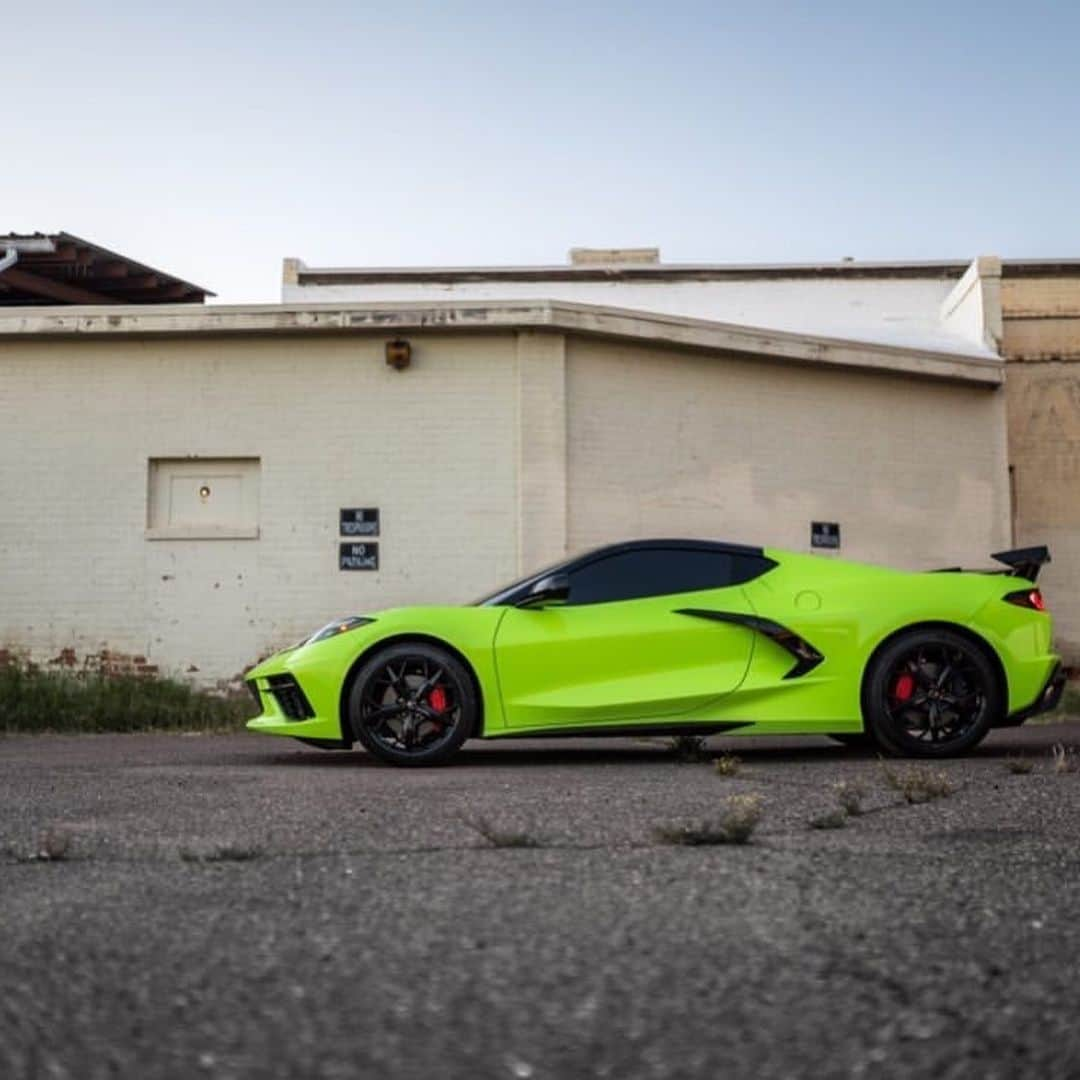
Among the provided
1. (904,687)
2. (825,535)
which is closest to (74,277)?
(825,535)

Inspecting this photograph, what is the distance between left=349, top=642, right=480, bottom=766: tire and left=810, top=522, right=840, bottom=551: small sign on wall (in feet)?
31.7

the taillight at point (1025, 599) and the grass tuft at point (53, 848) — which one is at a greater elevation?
the taillight at point (1025, 599)

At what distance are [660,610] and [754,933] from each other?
540 centimetres

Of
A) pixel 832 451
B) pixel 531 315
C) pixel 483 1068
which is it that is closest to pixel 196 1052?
pixel 483 1068

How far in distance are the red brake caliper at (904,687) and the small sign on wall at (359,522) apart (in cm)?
837

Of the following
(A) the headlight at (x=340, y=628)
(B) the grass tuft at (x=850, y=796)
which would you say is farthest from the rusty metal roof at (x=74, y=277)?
(B) the grass tuft at (x=850, y=796)

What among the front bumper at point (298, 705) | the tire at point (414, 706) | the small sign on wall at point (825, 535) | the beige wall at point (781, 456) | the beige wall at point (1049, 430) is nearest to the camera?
the tire at point (414, 706)

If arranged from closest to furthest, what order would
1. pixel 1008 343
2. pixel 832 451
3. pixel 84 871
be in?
pixel 84 871, pixel 832 451, pixel 1008 343

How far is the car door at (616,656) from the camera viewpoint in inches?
332

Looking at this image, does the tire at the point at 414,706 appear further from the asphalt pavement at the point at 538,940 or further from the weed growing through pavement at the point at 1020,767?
the weed growing through pavement at the point at 1020,767

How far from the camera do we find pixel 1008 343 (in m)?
20.4

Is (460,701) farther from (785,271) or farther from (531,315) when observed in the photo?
(785,271)

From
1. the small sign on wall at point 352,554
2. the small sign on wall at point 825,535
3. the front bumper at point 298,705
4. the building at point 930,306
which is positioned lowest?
the front bumper at point 298,705

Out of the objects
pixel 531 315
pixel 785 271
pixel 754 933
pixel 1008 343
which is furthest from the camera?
pixel 785 271
